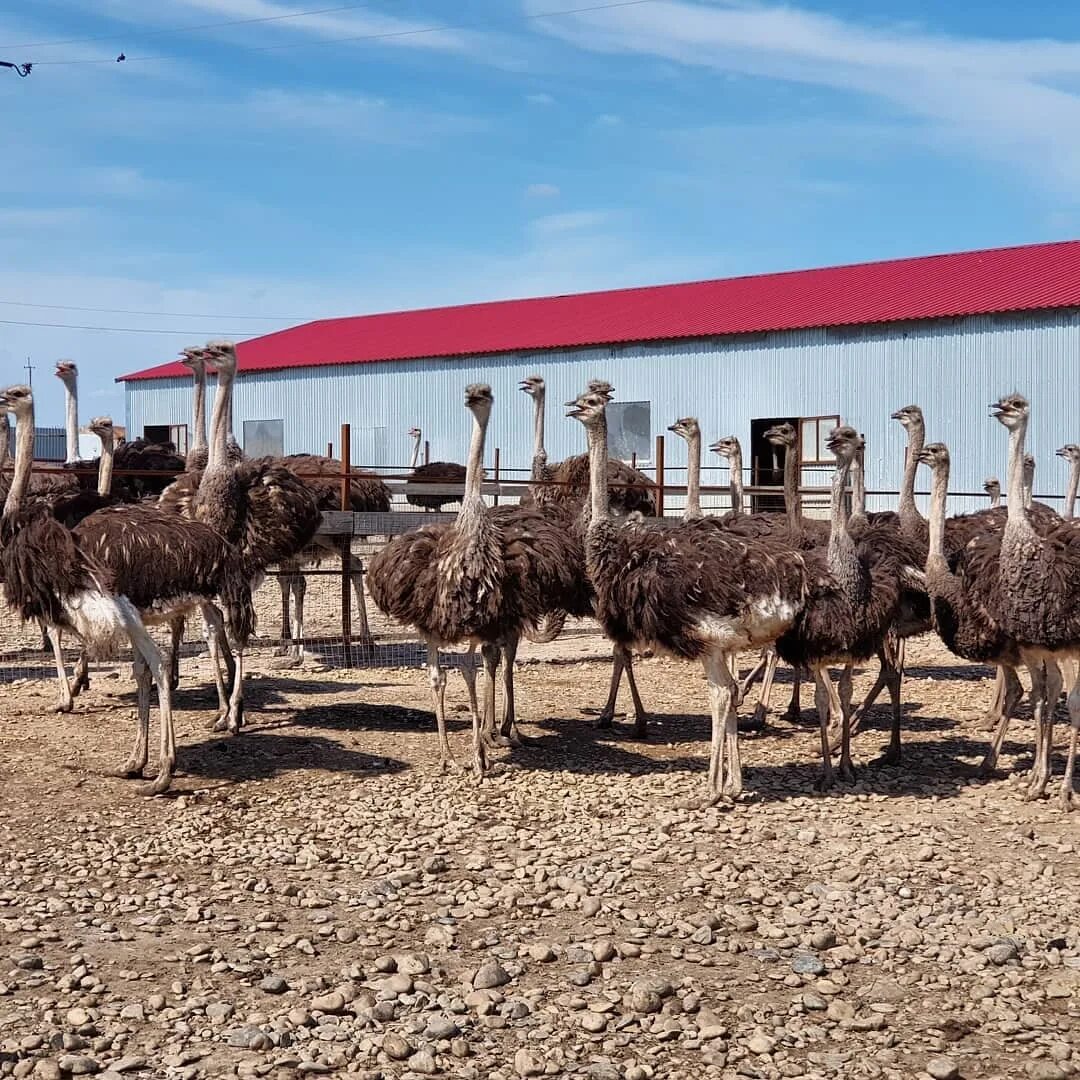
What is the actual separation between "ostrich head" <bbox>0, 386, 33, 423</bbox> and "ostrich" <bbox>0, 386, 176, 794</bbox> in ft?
3.75

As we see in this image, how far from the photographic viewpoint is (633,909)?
6.14 meters

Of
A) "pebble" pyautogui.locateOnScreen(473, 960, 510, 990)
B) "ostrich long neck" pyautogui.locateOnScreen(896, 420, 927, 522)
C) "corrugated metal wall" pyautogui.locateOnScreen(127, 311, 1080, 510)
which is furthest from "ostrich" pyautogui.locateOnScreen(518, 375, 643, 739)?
"corrugated metal wall" pyautogui.locateOnScreen(127, 311, 1080, 510)

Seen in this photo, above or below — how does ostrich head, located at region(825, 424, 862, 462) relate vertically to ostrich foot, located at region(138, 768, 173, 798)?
above

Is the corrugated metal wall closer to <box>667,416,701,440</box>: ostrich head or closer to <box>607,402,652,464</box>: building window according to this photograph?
<box>607,402,652,464</box>: building window

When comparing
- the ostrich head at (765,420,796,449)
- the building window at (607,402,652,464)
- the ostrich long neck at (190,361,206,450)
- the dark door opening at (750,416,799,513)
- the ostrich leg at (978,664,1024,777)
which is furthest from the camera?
the building window at (607,402,652,464)

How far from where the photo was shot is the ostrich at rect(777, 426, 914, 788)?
822 cm

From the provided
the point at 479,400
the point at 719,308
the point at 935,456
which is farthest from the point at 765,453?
the point at 479,400

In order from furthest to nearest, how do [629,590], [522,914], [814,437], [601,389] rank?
1. [814,437]
2. [601,389]
3. [629,590]
4. [522,914]

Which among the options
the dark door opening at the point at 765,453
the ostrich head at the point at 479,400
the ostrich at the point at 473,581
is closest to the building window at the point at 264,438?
the dark door opening at the point at 765,453

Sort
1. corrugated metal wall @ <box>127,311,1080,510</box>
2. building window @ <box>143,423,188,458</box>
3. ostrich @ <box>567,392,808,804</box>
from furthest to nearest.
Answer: building window @ <box>143,423,188,458</box> < corrugated metal wall @ <box>127,311,1080,510</box> < ostrich @ <box>567,392,808,804</box>

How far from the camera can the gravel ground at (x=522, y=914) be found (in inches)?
186

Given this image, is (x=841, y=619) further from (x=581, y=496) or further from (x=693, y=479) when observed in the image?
(x=581, y=496)

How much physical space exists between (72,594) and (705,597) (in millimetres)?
3264

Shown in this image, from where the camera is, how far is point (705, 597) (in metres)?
7.91
